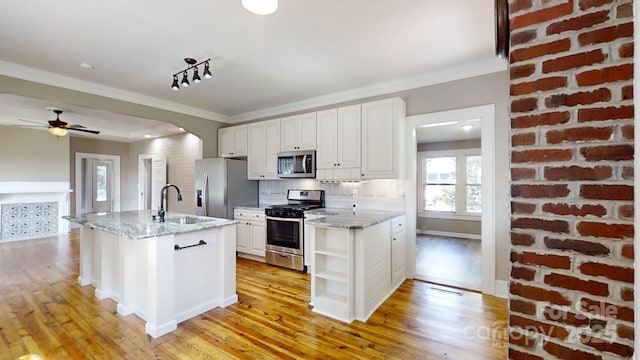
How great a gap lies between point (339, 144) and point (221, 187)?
2120mm

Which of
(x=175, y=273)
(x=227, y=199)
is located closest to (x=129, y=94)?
(x=227, y=199)

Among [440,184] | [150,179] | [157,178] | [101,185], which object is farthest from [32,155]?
[440,184]

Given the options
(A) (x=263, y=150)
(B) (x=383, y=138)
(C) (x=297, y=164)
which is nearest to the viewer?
(B) (x=383, y=138)

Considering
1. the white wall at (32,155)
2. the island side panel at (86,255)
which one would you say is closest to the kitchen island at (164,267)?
the island side panel at (86,255)

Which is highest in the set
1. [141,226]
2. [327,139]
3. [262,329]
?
[327,139]

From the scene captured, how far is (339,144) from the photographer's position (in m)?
3.97

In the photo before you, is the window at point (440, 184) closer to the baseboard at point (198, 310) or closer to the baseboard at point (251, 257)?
the baseboard at point (251, 257)

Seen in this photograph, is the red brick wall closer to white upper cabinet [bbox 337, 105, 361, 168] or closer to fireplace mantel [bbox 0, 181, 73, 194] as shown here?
white upper cabinet [bbox 337, 105, 361, 168]

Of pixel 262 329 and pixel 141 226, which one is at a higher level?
pixel 141 226

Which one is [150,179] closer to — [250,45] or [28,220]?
[28,220]

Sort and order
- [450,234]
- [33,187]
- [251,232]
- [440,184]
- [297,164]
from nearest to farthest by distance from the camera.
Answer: [297,164] < [251,232] < [33,187] < [450,234] < [440,184]

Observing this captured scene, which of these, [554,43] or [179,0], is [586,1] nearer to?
[554,43]

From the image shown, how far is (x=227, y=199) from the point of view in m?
4.75

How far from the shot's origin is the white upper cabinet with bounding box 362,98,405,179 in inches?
138
